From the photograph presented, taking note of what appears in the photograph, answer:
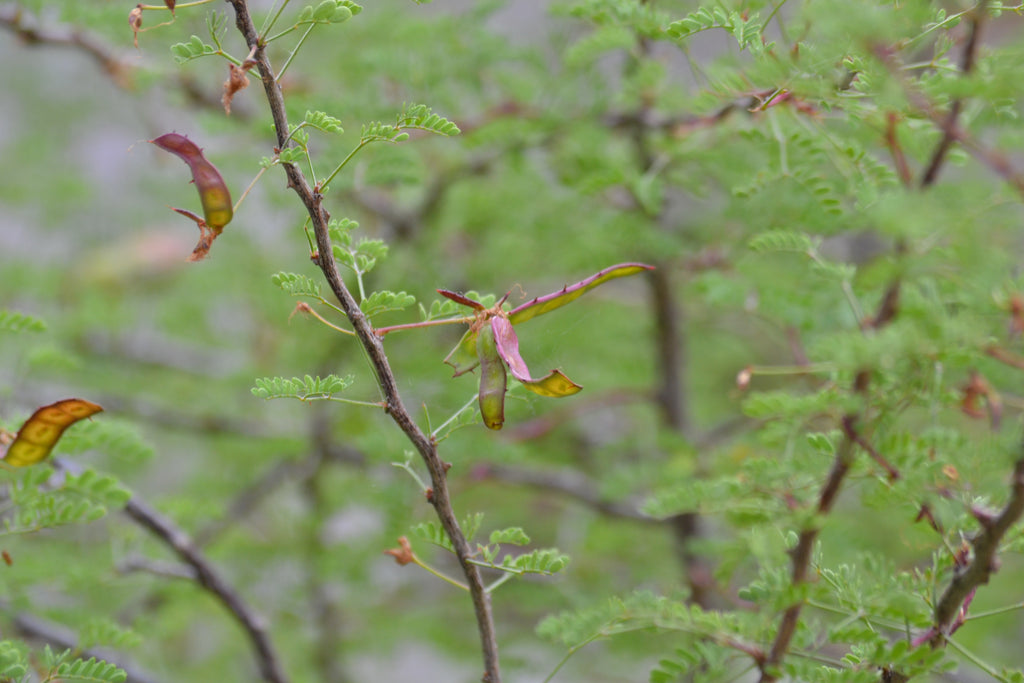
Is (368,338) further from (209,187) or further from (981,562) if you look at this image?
(981,562)

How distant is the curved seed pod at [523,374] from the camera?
39cm

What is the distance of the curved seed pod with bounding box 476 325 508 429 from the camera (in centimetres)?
40

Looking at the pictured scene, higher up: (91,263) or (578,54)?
(578,54)

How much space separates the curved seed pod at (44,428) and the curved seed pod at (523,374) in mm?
227

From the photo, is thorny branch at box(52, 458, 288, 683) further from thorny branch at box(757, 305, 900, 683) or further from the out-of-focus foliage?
thorny branch at box(757, 305, 900, 683)

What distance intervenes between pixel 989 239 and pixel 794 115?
0.26 metres

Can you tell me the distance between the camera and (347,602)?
139 cm

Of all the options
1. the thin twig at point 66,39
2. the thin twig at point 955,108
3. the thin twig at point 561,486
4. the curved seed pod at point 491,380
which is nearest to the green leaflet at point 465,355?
the curved seed pod at point 491,380

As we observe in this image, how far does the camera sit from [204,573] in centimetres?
67

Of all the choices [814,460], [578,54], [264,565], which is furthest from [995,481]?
[264,565]

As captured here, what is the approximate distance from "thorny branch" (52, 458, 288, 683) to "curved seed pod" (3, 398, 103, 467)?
0.10 metres

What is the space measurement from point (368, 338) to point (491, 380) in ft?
0.20

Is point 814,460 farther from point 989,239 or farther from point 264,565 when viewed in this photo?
point 264,565

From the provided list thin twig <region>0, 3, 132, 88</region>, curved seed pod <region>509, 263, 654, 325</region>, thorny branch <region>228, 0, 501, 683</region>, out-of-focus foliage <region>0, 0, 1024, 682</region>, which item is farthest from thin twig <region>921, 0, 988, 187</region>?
thin twig <region>0, 3, 132, 88</region>
